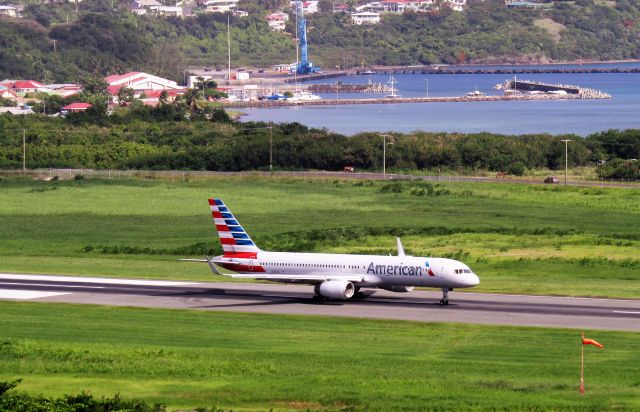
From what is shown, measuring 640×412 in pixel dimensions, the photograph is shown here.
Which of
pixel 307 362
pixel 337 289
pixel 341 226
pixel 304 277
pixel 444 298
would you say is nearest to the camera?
pixel 307 362

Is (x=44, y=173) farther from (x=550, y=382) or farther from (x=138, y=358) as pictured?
(x=550, y=382)

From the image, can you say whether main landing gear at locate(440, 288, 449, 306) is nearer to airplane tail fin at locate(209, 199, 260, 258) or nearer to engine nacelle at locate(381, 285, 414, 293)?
engine nacelle at locate(381, 285, 414, 293)

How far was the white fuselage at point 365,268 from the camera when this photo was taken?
77125 mm

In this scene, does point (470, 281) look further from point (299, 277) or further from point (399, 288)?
point (299, 277)

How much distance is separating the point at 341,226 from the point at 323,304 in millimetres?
43487

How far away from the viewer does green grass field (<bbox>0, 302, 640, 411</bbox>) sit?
169ft

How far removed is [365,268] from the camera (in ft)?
261

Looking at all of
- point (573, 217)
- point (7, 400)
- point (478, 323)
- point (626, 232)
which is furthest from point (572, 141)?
point (7, 400)

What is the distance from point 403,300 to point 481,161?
376ft

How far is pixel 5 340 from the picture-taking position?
217 ft

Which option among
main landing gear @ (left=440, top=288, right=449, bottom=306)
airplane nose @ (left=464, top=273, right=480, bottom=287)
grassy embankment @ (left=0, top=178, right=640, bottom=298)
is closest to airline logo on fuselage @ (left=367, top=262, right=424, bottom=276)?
main landing gear @ (left=440, top=288, right=449, bottom=306)

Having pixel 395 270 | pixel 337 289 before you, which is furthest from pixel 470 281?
pixel 337 289

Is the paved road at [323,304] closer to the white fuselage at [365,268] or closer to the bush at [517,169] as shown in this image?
the white fuselage at [365,268]

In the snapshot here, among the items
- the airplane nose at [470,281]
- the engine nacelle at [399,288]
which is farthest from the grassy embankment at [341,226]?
the airplane nose at [470,281]
